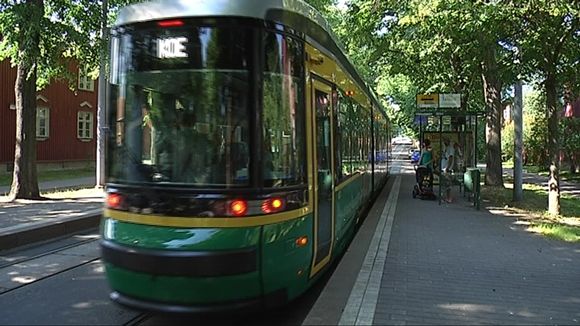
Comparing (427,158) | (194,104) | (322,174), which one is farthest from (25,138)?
(194,104)

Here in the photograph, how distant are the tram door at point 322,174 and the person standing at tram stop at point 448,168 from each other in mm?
9909

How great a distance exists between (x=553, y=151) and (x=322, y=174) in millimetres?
9648

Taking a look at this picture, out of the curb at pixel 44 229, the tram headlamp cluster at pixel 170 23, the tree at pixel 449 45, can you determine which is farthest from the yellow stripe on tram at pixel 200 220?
the tree at pixel 449 45

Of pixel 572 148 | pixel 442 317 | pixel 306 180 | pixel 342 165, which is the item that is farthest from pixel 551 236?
pixel 572 148

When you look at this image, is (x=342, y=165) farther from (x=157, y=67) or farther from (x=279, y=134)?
(x=157, y=67)

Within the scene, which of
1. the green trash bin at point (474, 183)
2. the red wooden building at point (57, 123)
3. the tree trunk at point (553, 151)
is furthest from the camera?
the red wooden building at point (57, 123)

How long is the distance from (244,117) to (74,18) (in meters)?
13.4

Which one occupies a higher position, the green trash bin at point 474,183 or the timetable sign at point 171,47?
the timetable sign at point 171,47

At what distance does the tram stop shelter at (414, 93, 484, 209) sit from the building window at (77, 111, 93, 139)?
68.7 ft

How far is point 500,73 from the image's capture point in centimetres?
1437

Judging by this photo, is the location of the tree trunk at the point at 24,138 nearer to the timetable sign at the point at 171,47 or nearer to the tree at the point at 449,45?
the tree at the point at 449,45

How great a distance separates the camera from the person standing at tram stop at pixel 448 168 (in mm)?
15346

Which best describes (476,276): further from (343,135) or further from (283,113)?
(283,113)

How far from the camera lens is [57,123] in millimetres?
30031
